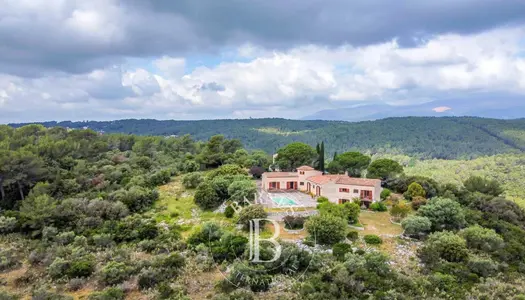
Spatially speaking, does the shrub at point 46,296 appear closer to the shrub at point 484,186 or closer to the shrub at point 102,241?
the shrub at point 102,241

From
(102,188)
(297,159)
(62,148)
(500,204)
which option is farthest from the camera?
(297,159)

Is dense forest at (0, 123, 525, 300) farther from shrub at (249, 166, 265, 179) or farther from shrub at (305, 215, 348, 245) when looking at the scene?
shrub at (249, 166, 265, 179)

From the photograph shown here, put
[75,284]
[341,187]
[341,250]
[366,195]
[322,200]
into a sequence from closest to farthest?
[75,284], [341,250], [322,200], [366,195], [341,187]

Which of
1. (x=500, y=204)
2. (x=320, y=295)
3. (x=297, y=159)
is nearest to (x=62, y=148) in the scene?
(x=297, y=159)

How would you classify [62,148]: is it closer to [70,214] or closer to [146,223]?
[70,214]

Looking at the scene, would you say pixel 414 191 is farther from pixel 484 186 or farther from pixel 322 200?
pixel 484 186

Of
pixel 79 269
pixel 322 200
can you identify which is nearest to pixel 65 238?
pixel 79 269

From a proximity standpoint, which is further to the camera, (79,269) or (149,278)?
(79,269)
